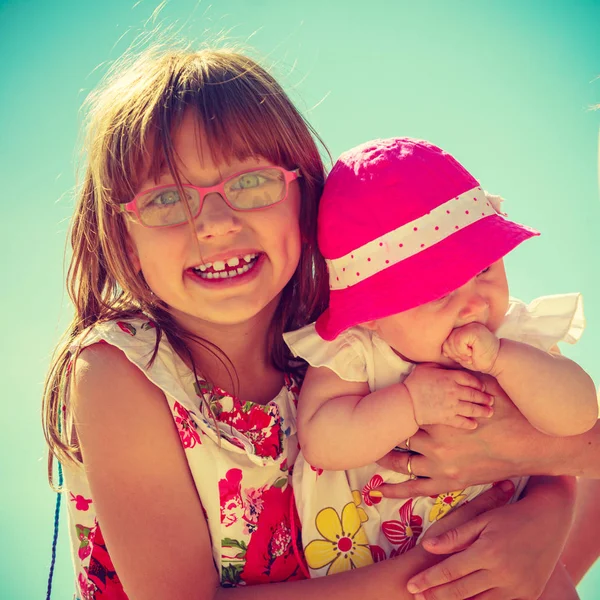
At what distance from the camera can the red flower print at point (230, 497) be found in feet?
6.28

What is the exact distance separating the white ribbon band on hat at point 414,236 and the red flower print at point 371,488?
23.8 inches

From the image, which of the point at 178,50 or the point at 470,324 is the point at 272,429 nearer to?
the point at 470,324

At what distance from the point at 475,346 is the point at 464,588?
66 cm

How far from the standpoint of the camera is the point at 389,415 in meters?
1.81

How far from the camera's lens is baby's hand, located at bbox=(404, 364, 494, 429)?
1.81m

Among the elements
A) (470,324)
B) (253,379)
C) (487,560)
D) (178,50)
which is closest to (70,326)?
(253,379)

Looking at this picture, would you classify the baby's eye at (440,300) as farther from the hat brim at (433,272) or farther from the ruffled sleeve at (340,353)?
the ruffled sleeve at (340,353)

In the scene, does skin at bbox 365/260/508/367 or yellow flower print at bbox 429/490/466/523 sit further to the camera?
yellow flower print at bbox 429/490/466/523

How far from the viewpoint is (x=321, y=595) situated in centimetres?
181

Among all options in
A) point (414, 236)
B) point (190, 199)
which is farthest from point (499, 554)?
point (190, 199)

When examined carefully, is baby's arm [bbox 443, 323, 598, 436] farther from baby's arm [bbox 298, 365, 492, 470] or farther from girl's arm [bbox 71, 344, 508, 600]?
girl's arm [bbox 71, 344, 508, 600]

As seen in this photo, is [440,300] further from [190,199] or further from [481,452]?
[190,199]

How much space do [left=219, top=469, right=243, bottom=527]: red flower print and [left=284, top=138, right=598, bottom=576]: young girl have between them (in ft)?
0.70

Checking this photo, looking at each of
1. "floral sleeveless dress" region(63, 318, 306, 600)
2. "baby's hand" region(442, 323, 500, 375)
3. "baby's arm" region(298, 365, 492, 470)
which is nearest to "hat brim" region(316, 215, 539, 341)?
"baby's hand" region(442, 323, 500, 375)
